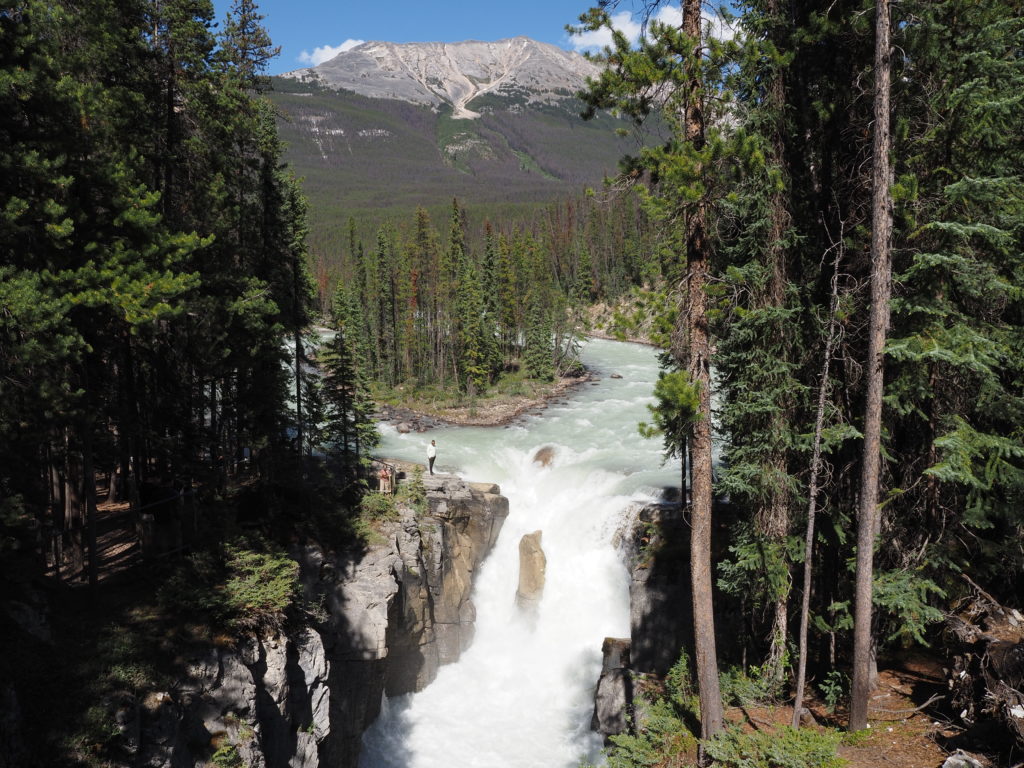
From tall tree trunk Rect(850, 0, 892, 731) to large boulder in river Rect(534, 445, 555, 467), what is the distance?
20.7m

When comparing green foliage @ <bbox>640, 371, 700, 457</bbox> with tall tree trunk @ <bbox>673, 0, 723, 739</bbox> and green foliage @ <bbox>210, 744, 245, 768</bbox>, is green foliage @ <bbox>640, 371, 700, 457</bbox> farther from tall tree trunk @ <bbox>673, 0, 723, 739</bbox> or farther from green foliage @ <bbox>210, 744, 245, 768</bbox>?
green foliage @ <bbox>210, 744, 245, 768</bbox>

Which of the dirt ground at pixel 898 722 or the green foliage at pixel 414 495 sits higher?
the dirt ground at pixel 898 722

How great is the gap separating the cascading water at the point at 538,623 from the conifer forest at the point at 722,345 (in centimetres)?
590

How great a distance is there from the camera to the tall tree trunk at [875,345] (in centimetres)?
923

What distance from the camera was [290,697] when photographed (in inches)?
502

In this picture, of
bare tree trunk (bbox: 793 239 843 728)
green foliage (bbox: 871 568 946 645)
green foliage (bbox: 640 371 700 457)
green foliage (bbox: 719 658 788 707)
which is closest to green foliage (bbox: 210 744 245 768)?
green foliage (bbox: 640 371 700 457)

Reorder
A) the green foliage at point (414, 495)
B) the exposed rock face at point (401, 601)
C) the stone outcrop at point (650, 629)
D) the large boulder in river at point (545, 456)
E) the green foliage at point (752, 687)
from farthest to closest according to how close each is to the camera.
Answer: the large boulder in river at point (545, 456) → the green foliage at point (414, 495) → the stone outcrop at point (650, 629) → the exposed rock face at point (401, 601) → the green foliage at point (752, 687)

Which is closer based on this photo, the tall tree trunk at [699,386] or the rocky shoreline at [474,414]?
the tall tree trunk at [699,386]

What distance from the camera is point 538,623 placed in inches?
930

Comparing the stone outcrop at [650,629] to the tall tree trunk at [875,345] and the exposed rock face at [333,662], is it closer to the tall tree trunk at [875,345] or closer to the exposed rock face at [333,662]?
the exposed rock face at [333,662]

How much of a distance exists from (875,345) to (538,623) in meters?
17.5

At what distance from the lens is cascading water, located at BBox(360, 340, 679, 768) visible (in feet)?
61.4

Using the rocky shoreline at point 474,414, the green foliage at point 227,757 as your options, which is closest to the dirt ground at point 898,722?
the green foliage at point 227,757

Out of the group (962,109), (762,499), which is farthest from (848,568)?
(962,109)
